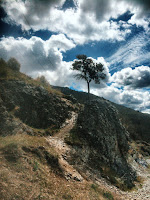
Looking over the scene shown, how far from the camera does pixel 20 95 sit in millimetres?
18188

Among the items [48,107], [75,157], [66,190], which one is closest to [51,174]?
[66,190]

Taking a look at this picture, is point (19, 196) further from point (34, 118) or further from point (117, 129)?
point (117, 129)

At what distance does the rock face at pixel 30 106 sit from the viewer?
1591 centimetres

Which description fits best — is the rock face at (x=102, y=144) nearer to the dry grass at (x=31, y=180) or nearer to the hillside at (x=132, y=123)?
the dry grass at (x=31, y=180)

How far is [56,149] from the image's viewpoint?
13484mm

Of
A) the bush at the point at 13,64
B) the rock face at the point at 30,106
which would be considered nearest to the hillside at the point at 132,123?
the rock face at the point at 30,106

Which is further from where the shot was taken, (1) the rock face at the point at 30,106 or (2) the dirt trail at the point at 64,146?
(1) the rock face at the point at 30,106

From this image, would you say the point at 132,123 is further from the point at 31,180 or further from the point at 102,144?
the point at 31,180

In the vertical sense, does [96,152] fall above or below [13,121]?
below

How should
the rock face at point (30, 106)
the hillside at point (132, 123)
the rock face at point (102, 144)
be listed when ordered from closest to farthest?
the rock face at point (102, 144)
the rock face at point (30, 106)
the hillside at point (132, 123)

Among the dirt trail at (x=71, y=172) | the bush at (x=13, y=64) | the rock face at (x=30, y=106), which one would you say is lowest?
the dirt trail at (x=71, y=172)

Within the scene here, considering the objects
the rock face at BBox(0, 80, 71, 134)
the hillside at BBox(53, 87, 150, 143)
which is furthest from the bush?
the hillside at BBox(53, 87, 150, 143)

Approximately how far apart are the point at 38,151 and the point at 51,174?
93.9 inches

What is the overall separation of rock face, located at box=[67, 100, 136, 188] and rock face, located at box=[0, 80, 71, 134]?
4.36 m
